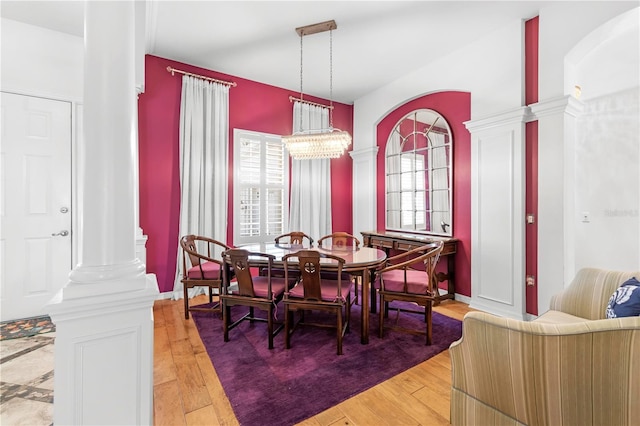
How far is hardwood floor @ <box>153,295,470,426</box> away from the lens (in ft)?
5.55

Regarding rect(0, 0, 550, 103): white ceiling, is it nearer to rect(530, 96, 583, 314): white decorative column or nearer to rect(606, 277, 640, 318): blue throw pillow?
rect(530, 96, 583, 314): white decorative column

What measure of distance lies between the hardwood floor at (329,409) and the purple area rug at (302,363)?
0.07 metres

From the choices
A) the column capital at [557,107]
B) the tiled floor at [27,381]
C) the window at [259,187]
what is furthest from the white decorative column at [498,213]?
the tiled floor at [27,381]

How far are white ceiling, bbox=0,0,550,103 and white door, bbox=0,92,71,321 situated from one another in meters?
0.95

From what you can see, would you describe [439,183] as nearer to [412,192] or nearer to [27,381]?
[412,192]

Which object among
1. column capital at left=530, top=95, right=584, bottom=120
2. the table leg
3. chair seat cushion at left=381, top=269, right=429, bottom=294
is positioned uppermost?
column capital at left=530, top=95, right=584, bottom=120

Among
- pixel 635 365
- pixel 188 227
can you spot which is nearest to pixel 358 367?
pixel 635 365

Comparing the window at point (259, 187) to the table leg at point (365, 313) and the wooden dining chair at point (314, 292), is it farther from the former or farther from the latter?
the table leg at point (365, 313)

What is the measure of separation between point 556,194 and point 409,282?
5.40 ft

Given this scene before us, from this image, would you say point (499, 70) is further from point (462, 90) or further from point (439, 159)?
point (439, 159)

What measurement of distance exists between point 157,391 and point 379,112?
14.9ft

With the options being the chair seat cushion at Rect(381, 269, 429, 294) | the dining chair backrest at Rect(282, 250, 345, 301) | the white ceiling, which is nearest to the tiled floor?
the dining chair backrest at Rect(282, 250, 345, 301)

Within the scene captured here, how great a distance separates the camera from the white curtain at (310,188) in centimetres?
482

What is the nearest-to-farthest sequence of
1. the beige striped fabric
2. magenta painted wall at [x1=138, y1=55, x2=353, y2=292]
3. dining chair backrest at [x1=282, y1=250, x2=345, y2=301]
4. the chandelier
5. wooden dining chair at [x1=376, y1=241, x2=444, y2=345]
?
the beige striped fabric < dining chair backrest at [x1=282, y1=250, x2=345, y2=301] < wooden dining chair at [x1=376, y1=241, x2=444, y2=345] < the chandelier < magenta painted wall at [x1=138, y1=55, x2=353, y2=292]
